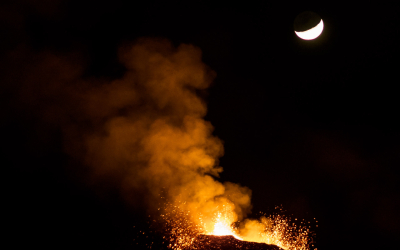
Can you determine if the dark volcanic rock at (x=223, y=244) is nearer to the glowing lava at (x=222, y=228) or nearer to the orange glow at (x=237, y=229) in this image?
the orange glow at (x=237, y=229)

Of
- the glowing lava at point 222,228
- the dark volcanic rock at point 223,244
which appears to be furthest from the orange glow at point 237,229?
the dark volcanic rock at point 223,244

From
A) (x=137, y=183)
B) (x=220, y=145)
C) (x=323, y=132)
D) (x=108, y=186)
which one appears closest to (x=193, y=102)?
(x=220, y=145)

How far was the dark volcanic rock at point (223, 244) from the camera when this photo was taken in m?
6.39

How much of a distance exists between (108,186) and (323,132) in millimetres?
7450

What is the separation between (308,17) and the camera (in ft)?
21.7

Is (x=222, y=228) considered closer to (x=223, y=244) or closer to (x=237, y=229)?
(x=237, y=229)

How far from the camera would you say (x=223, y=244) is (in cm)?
655

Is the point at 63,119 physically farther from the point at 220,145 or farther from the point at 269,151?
the point at 269,151

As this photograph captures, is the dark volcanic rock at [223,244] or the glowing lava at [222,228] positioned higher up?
Result: the glowing lava at [222,228]

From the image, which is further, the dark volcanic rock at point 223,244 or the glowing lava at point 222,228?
the glowing lava at point 222,228

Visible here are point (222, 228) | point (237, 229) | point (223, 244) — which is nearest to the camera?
point (223, 244)

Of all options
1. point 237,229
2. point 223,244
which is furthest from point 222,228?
point 223,244

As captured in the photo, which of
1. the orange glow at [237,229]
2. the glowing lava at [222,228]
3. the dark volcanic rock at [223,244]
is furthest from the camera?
the glowing lava at [222,228]

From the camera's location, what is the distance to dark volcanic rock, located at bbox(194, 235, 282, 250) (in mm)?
6387
